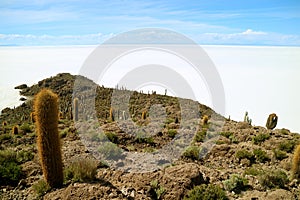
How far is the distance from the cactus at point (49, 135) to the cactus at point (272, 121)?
625 inches

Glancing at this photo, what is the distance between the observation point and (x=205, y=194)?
292 inches

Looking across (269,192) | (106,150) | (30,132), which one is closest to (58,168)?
(106,150)

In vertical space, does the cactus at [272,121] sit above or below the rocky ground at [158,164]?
above

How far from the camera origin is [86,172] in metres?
8.31

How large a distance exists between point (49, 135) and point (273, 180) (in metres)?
6.62

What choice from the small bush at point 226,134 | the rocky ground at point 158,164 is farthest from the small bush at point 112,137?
the small bush at point 226,134

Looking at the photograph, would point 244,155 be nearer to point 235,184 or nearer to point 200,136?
point 235,184

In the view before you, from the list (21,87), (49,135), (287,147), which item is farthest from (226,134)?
(21,87)

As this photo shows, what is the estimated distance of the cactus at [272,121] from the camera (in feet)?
65.7

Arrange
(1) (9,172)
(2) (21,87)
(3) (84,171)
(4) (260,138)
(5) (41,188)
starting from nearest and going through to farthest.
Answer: (5) (41,188)
(3) (84,171)
(1) (9,172)
(4) (260,138)
(2) (21,87)

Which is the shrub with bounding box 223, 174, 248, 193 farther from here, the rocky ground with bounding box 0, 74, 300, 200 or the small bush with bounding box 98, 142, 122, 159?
the small bush with bounding box 98, 142, 122, 159

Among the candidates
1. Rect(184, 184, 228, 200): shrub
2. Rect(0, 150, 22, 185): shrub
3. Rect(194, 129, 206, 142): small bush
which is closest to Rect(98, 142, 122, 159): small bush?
Rect(0, 150, 22, 185): shrub

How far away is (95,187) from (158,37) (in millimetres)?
9627

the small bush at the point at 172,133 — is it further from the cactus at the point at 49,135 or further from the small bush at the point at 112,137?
the cactus at the point at 49,135
